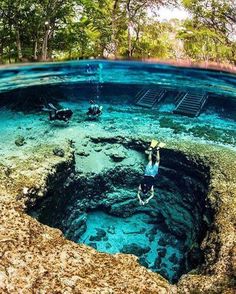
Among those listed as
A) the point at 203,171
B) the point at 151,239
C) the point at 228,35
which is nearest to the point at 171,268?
the point at 151,239

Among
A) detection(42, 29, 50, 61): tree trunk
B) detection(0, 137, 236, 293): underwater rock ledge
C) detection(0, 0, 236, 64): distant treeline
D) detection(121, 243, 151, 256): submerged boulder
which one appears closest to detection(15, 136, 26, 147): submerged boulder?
detection(0, 0, 236, 64): distant treeline

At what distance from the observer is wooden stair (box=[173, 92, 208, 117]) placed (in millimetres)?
22141

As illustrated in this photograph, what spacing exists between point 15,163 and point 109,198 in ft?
18.3

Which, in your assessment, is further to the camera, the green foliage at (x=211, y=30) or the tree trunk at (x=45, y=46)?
the green foliage at (x=211, y=30)

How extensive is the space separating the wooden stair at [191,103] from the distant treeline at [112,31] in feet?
12.6

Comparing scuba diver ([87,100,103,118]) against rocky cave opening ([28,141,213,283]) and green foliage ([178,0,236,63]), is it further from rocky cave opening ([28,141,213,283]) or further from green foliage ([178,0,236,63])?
green foliage ([178,0,236,63])

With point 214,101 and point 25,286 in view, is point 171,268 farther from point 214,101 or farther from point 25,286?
point 214,101

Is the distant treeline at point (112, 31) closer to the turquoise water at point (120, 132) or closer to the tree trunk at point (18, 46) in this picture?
the tree trunk at point (18, 46)

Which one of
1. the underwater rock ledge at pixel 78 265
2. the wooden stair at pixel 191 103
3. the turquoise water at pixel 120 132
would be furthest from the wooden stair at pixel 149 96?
the underwater rock ledge at pixel 78 265

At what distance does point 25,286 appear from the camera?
18.7 feet

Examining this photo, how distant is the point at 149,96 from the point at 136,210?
35.3 ft

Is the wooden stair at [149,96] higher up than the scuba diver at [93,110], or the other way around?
the scuba diver at [93,110]

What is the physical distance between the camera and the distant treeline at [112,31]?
1714 centimetres

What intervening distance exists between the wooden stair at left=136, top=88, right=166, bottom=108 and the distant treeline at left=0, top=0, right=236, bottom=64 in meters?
4.09
